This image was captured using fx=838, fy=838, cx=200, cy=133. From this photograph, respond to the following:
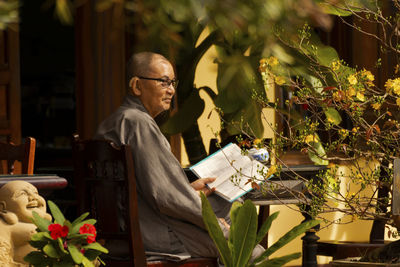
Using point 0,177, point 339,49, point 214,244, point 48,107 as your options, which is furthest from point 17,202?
point 48,107

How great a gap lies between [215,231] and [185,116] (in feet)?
6.02

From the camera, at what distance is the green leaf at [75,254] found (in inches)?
87.8

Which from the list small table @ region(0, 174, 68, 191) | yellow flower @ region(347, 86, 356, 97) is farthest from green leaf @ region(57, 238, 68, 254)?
yellow flower @ region(347, 86, 356, 97)

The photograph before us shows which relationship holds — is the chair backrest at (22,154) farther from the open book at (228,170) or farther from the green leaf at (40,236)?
the green leaf at (40,236)

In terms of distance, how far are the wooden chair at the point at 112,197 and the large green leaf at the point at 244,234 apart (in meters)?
0.12

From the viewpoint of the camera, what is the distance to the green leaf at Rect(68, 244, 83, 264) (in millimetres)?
2230

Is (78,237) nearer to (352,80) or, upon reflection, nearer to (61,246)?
(61,246)

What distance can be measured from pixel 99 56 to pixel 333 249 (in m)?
1.77

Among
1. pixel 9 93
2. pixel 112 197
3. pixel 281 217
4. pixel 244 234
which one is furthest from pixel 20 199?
pixel 281 217

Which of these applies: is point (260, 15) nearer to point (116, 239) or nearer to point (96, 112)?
point (116, 239)

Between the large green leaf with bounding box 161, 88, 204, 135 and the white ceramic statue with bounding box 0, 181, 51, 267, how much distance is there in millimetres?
2298

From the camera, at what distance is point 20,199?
228 cm

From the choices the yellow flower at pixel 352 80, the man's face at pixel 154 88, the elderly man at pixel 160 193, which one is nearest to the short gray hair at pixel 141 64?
the man's face at pixel 154 88

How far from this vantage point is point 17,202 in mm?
2270
